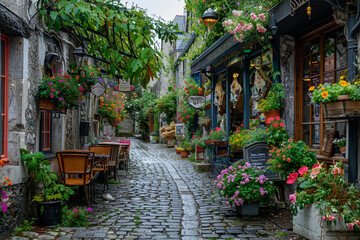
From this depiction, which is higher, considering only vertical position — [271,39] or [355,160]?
[271,39]

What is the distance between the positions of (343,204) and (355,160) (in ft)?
2.32

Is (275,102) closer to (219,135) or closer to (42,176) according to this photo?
(42,176)

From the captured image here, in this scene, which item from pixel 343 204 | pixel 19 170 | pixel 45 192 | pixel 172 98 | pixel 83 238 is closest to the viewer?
pixel 343 204

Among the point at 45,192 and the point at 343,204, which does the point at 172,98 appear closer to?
the point at 45,192

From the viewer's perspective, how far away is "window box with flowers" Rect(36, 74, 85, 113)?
18.4 ft

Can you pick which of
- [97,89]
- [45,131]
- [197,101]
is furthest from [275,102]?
[197,101]

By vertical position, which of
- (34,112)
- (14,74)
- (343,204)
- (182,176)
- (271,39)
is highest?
(271,39)

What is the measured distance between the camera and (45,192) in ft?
16.7

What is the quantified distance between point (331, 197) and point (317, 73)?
2507mm

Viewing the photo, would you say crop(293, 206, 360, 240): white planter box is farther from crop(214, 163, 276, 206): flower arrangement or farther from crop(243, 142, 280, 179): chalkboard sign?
crop(243, 142, 280, 179): chalkboard sign

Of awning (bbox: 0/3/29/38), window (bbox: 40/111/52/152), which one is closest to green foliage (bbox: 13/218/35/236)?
window (bbox: 40/111/52/152)

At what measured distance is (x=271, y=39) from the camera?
6.59m

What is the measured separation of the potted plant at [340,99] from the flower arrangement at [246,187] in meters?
1.81

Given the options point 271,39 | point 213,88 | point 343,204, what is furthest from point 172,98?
point 343,204
